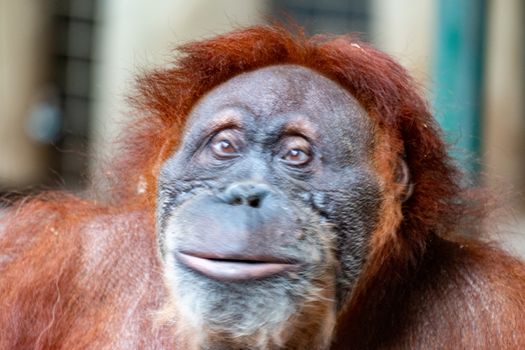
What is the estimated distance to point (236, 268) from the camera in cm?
381

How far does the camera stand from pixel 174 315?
4.14m

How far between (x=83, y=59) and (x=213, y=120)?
19.7ft

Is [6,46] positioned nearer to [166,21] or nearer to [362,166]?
[166,21]

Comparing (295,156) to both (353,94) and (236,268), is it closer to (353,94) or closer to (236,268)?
(353,94)

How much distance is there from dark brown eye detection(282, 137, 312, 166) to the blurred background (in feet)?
4.56

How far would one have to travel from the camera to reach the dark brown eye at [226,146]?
415 cm

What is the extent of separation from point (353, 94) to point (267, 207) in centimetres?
64

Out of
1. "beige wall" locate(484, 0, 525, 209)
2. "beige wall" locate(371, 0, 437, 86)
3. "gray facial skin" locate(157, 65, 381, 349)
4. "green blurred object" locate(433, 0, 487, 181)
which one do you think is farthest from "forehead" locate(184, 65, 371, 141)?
"beige wall" locate(484, 0, 525, 209)

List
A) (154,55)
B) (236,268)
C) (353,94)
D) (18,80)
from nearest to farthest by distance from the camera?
(236,268)
(353,94)
(154,55)
(18,80)

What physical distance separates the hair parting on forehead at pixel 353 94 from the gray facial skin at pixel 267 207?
0.05 m

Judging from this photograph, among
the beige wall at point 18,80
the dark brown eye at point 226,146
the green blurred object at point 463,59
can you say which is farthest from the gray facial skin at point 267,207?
the beige wall at point 18,80

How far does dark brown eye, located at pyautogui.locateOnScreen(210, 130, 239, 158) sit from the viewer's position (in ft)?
13.6

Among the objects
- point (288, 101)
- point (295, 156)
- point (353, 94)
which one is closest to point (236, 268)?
point (295, 156)

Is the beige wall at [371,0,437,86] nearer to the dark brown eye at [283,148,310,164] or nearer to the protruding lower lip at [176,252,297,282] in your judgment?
the dark brown eye at [283,148,310,164]
